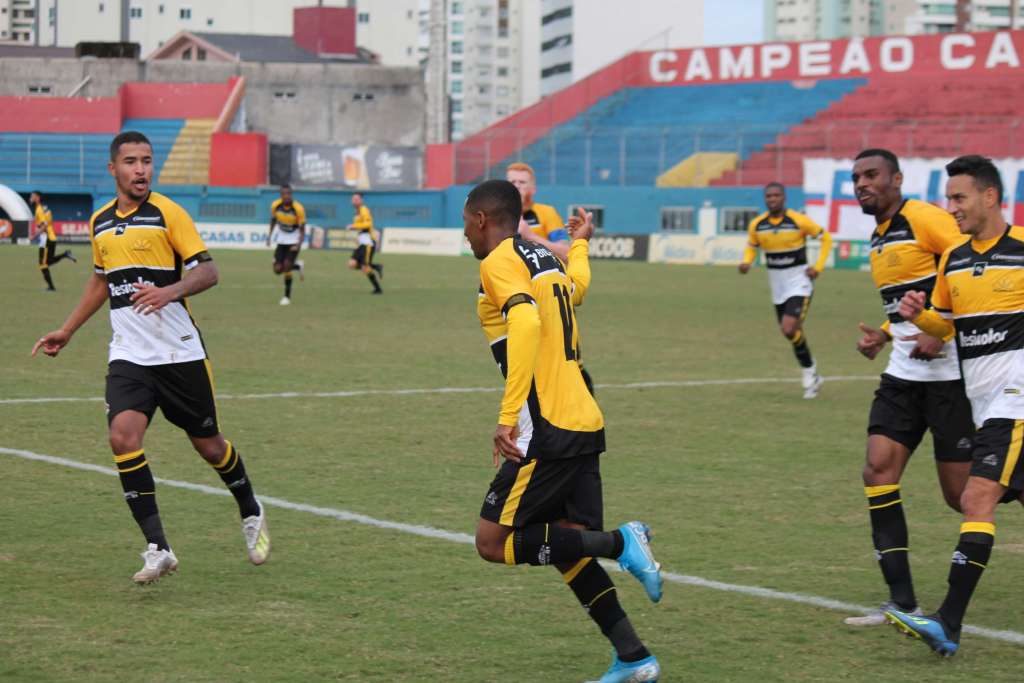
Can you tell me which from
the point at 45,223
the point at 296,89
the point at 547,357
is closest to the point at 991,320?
the point at 547,357

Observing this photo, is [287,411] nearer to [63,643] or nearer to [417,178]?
[63,643]

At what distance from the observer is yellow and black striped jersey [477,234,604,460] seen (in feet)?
18.3

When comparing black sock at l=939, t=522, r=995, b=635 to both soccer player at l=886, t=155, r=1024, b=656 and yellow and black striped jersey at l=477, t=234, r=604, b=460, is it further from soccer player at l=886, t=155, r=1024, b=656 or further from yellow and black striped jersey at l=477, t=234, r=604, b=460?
yellow and black striped jersey at l=477, t=234, r=604, b=460

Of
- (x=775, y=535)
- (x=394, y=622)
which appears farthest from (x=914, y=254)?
(x=394, y=622)

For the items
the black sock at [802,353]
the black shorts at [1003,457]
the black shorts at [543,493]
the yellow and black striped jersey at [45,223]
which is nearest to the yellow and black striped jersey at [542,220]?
the black sock at [802,353]

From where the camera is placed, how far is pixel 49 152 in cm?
6341

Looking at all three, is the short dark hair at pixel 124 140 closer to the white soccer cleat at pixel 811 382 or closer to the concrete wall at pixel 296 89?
the white soccer cleat at pixel 811 382

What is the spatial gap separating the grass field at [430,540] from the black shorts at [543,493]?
0.68 meters

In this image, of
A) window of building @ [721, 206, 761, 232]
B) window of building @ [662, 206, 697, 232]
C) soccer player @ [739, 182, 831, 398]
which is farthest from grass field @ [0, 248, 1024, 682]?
window of building @ [662, 206, 697, 232]

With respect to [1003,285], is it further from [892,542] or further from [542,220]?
[542,220]

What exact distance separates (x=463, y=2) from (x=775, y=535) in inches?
7424

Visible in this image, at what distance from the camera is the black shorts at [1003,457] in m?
6.23

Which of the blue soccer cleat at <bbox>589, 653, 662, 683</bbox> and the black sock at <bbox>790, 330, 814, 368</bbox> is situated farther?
the black sock at <bbox>790, 330, 814, 368</bbox>

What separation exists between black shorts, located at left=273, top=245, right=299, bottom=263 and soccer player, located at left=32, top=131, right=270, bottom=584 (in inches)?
791
